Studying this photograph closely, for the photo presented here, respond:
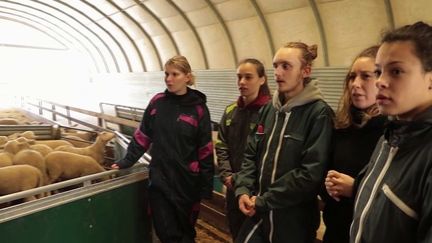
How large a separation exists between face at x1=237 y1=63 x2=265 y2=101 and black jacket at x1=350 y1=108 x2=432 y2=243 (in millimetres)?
1307

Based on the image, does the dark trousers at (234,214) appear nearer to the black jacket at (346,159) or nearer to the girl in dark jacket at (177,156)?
the girl in dark jacket at (177,156)

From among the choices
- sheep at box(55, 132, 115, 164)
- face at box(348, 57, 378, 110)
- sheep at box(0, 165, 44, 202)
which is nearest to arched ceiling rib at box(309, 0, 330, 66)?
sheep at box(55, 132, 115, 164)

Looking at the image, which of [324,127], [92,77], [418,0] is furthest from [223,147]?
[92,77]

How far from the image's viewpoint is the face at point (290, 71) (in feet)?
5.91

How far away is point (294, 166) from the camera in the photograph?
1739 millimetres

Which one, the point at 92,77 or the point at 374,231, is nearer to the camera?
the point at 374,231

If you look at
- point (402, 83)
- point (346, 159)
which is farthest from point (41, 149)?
point (402, 83)

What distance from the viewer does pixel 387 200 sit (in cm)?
103

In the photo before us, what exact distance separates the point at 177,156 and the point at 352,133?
1.35 metres

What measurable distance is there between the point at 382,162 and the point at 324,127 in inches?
21.7

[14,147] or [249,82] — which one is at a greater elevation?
[249,82]

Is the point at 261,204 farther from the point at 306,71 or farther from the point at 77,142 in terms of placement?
the point at 77,142

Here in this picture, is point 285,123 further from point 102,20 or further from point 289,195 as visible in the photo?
A: point 102,20

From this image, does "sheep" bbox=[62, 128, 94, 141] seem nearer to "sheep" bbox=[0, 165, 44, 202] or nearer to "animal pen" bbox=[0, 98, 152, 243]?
"sheep" bbox=[0, 165, 44, 202]
